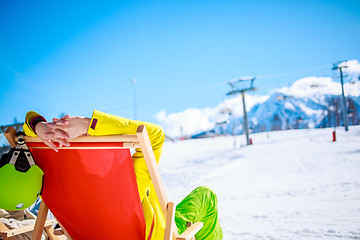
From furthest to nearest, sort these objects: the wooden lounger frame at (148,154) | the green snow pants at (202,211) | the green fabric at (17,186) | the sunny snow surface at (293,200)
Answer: the sunny snow surface at (293,200) < the green snow pants at (202,211) < the green fabric at (17,186) < the wooden lounger frame at (148,154)

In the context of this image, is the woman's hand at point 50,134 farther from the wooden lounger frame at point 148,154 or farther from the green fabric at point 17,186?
the green fabric at point 17,186

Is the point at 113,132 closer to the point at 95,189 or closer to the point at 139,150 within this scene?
the point at 139,150

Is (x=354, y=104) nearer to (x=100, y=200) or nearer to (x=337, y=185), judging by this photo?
(x=337, y=185)

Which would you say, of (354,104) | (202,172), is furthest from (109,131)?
(354,104)

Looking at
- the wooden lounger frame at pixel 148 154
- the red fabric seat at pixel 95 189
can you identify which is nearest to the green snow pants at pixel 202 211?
the wooden lounger frame at pixel 148 154

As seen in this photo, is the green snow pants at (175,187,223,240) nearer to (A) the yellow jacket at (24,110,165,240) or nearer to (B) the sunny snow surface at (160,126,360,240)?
(A) the yellow jacket at (24,110,165,240)

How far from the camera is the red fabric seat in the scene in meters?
1.24

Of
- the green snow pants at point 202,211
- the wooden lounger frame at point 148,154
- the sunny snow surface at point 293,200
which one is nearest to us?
the wooden lounger frame at point 148,154

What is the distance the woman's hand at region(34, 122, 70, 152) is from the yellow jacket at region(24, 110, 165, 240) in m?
0.12

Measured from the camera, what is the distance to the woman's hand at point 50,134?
3.68 feet

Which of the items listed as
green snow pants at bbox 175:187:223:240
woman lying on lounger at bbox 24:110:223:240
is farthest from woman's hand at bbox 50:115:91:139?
green snow pants at bbox 175:187:223:240

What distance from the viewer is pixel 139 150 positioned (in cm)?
135

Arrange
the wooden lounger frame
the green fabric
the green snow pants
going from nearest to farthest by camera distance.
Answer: the wooden lounger frame, the green fabric, the green snow pants

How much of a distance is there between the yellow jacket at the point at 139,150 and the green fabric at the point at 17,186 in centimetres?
21
